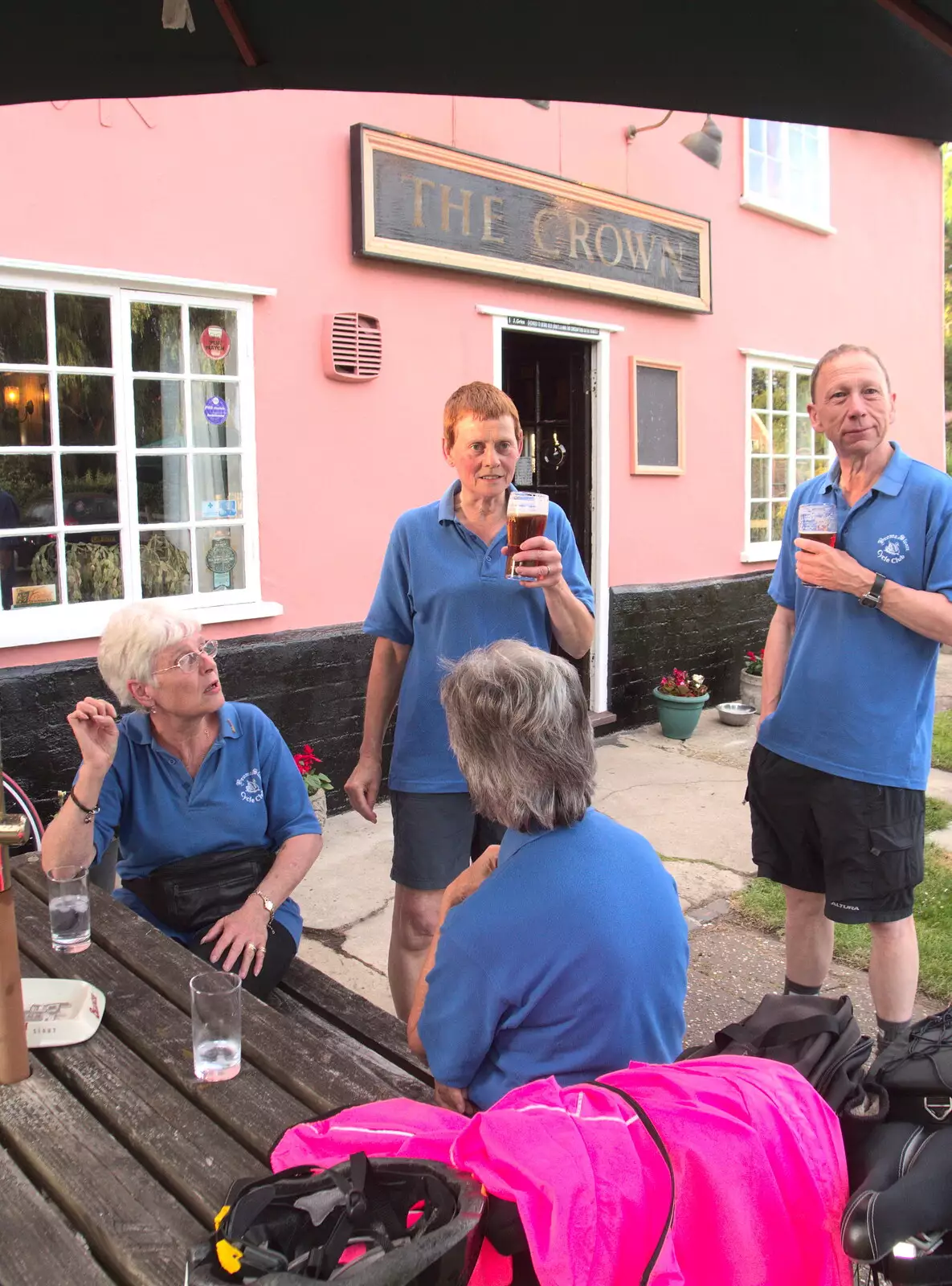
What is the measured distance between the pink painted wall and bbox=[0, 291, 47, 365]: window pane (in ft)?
0.59

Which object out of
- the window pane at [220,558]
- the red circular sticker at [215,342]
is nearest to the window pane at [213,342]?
the red circular sticker at [215,342]

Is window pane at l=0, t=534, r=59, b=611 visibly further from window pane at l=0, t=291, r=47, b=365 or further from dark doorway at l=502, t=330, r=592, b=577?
dark doorway at l=502, t=330, r=592, b=577

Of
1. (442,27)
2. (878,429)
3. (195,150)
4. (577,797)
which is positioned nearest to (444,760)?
(577,797)

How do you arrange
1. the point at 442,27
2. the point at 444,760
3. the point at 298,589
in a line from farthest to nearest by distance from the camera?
the point at 298,589, the point at 444,760, the point at 442,27

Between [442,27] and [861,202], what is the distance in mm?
8076

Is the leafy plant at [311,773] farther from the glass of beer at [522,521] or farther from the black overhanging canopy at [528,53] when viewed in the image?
the black overhanging canopy at [528,53]

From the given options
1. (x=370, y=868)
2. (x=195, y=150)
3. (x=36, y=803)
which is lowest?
(x=370, y=868)

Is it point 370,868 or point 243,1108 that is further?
point 370,868

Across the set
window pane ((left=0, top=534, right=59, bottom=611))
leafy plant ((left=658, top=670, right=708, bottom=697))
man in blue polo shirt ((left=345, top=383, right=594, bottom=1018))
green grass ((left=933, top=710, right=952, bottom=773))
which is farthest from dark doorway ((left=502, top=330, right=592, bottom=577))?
man in blue polo shirt ((left=345, top=383, right=594, bottom=1018))

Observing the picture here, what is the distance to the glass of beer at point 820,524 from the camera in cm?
266

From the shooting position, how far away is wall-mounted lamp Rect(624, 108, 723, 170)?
21.5ft

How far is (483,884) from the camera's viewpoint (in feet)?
5.16

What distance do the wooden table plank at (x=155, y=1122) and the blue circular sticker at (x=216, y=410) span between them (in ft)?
11.7

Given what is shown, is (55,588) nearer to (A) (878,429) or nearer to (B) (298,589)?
(B) (298,589)
